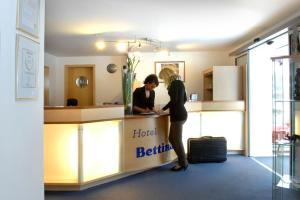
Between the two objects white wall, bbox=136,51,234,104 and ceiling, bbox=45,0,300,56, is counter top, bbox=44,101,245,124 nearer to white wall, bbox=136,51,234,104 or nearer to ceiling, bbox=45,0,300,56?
ceiling, bbox=45,0,300,56

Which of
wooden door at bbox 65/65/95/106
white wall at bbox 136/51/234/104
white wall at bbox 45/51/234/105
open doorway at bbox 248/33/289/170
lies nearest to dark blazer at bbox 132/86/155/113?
open doorway at bbox 248/33/289/170

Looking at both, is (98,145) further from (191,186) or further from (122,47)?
(122,47)

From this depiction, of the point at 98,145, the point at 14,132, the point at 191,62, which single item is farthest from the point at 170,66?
the point at 14,132

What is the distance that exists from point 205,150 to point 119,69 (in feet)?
12.0

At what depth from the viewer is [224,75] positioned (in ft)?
20.9

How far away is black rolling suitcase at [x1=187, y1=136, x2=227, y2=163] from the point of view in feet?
17.7

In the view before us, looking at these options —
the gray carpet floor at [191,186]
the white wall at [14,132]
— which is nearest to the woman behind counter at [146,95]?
the gray carpet floor at [191,186]

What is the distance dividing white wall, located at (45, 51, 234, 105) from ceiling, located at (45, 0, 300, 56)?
2.85 feet

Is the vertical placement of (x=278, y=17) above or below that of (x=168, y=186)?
above

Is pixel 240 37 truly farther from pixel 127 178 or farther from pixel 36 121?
pixel 36 121

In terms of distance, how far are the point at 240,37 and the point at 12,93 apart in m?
5.25

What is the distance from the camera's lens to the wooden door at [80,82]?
27.1ft

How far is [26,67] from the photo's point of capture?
64.9 inches

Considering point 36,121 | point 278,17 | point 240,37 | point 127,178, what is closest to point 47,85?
point 127,178
